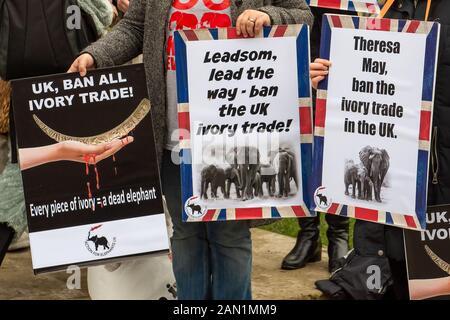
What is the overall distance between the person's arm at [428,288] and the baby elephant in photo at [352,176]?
1.59 feet

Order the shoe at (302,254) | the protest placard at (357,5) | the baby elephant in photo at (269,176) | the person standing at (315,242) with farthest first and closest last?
the shoe at (302,254) < the person standing at (315,242) < the protest placard at (357,5) < the baby elephant in photo at (269,176)

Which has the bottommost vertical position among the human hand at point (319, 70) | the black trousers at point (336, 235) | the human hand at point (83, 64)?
the black trousers at point (336, 235)

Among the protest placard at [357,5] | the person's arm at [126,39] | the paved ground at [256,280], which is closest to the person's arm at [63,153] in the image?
the person's arm at [126,39]

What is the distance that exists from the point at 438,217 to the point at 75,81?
5.34ft

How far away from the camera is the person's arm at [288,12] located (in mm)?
3980

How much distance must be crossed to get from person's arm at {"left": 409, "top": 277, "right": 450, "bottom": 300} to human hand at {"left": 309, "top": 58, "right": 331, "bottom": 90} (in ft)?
3.21

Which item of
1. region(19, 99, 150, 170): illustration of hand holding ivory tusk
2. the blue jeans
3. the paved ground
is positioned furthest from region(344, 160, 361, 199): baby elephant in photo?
the paved ground

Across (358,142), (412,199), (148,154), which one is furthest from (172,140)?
(412,199)

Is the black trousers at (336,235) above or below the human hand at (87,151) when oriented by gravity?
below

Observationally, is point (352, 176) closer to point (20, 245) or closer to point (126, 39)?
point (126, 39)

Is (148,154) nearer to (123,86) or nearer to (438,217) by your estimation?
(123,86)

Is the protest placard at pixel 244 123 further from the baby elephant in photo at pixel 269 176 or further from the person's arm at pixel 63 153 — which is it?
the person's arm at pixel 63 153

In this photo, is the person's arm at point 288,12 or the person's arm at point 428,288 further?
the person's arm at point 428,288

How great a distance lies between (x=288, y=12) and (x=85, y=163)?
1.06 metres
